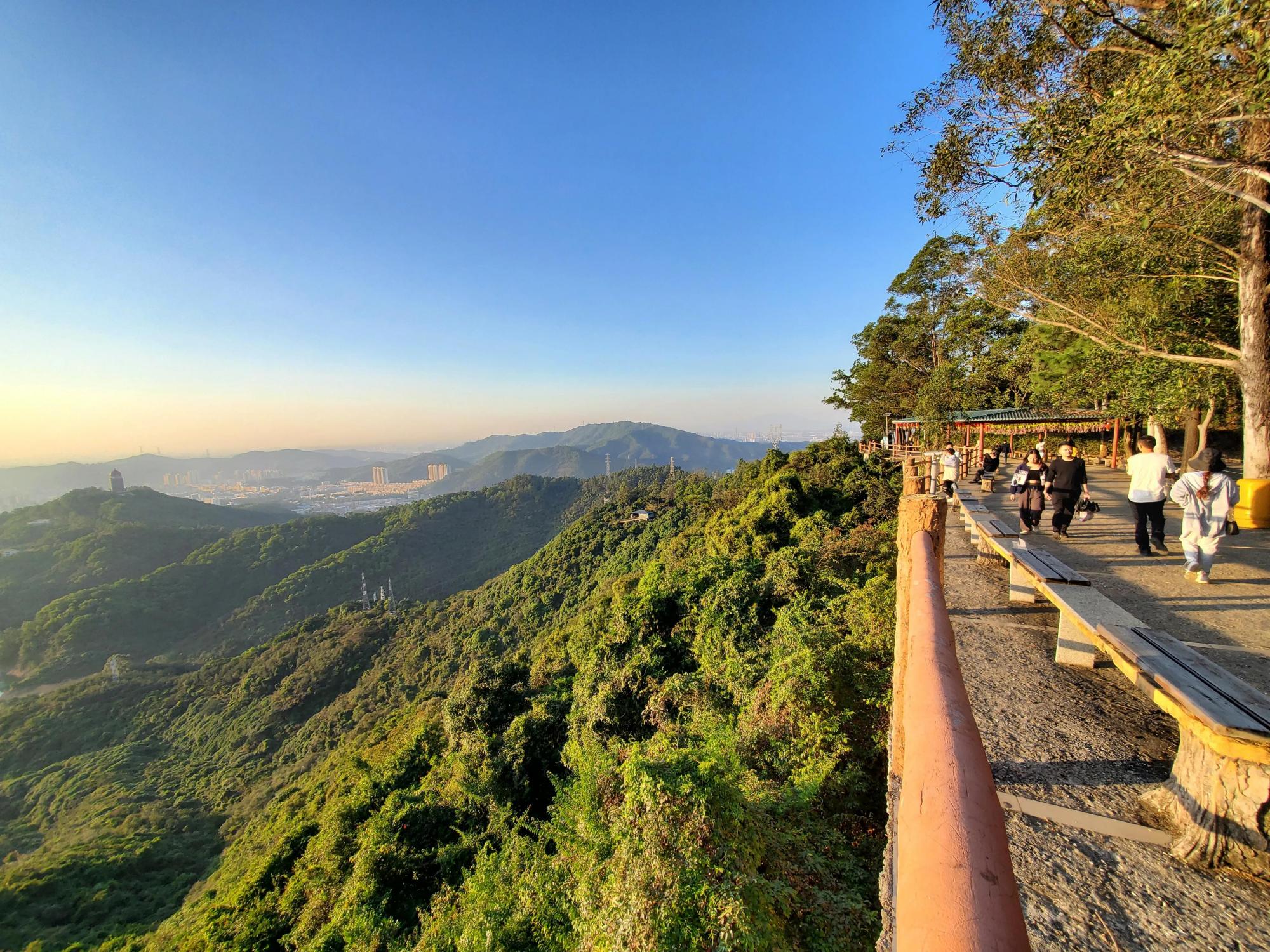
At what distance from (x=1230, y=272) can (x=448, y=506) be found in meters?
86.6

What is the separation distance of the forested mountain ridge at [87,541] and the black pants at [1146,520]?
318ft

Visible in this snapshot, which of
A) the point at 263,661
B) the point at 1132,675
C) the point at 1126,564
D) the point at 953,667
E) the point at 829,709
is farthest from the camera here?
the point at 263,661

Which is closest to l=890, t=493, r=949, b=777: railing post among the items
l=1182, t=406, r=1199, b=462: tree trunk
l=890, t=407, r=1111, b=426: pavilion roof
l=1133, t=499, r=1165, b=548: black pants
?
l=1133, t=499, r=1165, b=548: black pants

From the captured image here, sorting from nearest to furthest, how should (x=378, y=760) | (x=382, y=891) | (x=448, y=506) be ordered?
(x=382, y=891) < (x=378, y=760) < (x=448, y=506)

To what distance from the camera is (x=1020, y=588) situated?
4.46m

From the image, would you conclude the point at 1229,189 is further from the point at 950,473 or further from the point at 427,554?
the point at 427,554

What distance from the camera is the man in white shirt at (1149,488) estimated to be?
461 centimetres

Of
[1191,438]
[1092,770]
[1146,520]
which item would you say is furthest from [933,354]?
[1092,770]

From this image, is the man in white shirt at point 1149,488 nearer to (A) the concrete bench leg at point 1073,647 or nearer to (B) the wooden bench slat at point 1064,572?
(B) the wooden bench slat at point 1064,572

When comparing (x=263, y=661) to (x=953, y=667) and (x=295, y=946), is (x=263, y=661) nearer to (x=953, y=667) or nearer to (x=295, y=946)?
(x=295, y=946)

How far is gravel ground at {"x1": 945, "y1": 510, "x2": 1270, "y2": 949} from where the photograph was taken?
1.50m

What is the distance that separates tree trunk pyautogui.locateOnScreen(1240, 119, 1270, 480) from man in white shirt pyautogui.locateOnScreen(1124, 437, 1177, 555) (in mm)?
2318

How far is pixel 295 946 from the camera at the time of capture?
866 centimetres

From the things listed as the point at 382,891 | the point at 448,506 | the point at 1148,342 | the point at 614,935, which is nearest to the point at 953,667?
the point at 614,935
